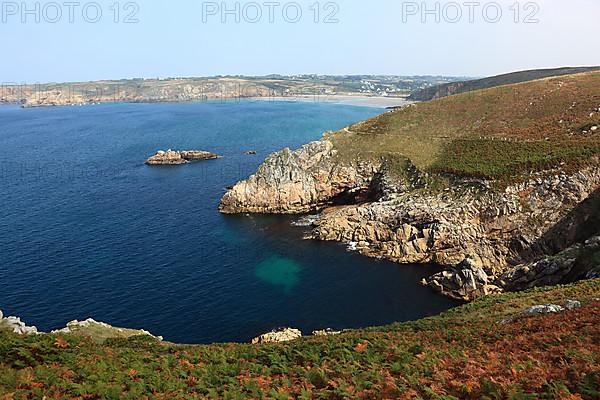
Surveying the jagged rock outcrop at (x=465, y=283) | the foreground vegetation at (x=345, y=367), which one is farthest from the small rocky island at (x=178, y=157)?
the foreground vegetation at (x=345, y=367)

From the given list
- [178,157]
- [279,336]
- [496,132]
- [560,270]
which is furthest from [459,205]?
[178,157]

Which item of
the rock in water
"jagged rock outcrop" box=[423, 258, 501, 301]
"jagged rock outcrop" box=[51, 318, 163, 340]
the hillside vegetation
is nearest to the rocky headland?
"jagged rock outcrop" box=[423, 258, 501, 301]

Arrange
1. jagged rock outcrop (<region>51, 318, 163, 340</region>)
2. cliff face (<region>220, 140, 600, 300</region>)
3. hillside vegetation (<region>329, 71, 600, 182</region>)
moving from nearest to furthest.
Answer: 1. jagged rock outcrop (<region>51, 318, 163, 340</region>)
2. cliff face (<region>220, 140, 600, 300</region>)
3. hillside vegetation (<region>329, 71, 600, 182</region>)

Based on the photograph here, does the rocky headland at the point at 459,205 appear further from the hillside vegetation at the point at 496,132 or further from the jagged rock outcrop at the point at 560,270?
the hillside vegetation at the point at 496,132

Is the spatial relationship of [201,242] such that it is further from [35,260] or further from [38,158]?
[38,158]

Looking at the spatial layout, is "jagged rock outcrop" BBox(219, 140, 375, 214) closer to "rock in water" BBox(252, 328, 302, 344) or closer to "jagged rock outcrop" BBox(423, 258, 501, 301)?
"jagged rock outcrop" BBox(423, 258, 501, 301)

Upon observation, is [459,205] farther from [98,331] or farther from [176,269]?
[98,331]

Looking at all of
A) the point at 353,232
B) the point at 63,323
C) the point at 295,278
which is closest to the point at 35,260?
the point at 63,323
